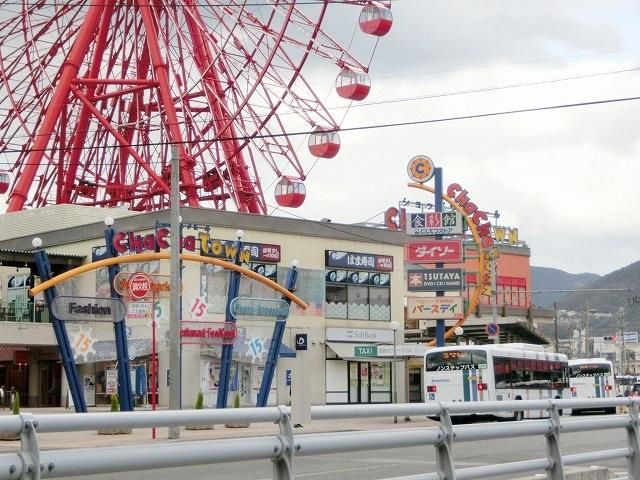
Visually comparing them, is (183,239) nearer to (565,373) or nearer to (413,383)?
(565,373)

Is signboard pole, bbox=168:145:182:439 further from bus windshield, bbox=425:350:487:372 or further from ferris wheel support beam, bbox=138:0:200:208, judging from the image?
ferris wheel support beam, bbox=138:0:200:208

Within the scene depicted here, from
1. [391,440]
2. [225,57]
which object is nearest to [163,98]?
[225,57]

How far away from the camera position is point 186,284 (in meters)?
54.1

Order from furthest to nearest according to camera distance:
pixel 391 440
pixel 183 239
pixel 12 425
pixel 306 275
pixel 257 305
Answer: pixel 306 275
pixel 183 239
pixel 257 305
pixel 391 440
pixel 12 425

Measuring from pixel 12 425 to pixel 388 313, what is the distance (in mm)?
58479

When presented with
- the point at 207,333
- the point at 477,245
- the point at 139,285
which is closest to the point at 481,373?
the point at 207,333

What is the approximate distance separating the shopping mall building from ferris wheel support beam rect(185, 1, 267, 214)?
7.05ft

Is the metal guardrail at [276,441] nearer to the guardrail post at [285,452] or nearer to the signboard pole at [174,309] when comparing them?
the guardrail post at [285,452]

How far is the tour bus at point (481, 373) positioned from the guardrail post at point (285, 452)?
3705 cm

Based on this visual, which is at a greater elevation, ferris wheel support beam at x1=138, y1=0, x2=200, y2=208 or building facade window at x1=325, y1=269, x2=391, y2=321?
ferris wheel support beam at x1=138, y1=0, x2=200, y2=208

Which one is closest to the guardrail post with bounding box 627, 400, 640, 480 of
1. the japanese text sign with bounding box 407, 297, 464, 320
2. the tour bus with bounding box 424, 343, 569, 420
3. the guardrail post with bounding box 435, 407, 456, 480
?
the guardrail post with bounding box 435, 407, 456, 480

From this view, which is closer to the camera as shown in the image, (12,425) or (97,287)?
(12,425)

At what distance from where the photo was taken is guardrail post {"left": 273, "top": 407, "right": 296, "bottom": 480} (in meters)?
7.05

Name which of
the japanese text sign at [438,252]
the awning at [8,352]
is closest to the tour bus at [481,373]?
the japanese text sign at [438,252]
